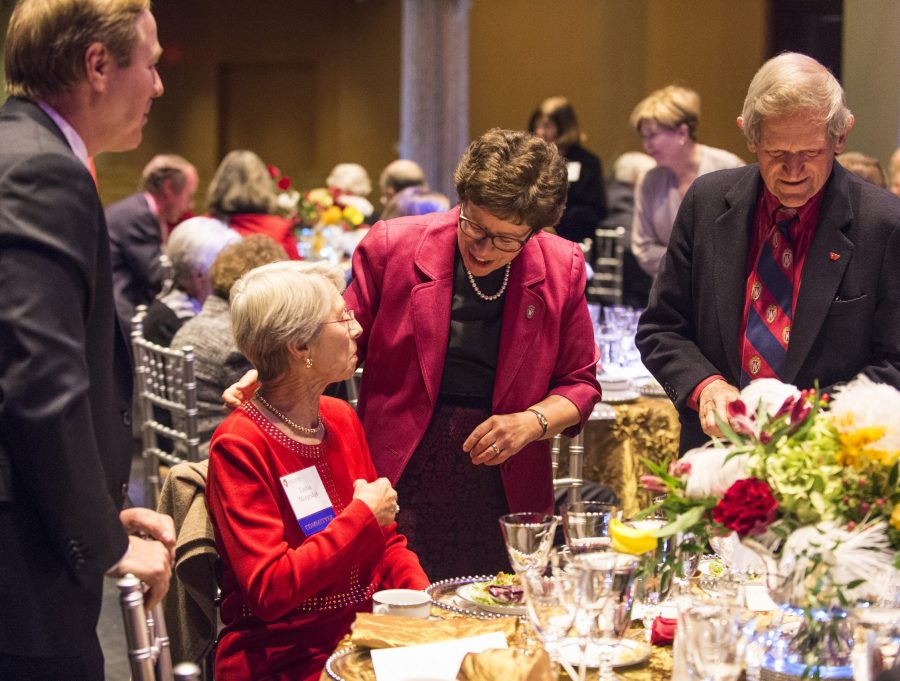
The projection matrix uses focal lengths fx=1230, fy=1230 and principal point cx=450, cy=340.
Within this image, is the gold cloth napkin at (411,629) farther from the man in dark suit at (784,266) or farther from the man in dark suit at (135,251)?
the man in dark suit at (135,251)

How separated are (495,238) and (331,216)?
16.2 ft

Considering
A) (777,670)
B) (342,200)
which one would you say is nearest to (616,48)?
(342,200)

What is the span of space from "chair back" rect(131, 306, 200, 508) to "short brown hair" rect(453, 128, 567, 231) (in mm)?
1511

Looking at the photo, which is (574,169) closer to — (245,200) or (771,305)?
(245,200)

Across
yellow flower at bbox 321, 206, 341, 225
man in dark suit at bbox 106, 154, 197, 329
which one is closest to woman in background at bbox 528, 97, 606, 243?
yellow flower at bbox 321, 206, 341, 225

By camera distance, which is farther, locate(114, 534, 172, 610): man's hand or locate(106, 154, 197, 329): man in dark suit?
locate(106, 154, 197, 329): man in dark suit

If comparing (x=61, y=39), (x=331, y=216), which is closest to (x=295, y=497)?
(x=61, y=39)

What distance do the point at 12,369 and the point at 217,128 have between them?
13.0 m

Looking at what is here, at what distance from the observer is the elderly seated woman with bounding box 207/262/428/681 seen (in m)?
2.15

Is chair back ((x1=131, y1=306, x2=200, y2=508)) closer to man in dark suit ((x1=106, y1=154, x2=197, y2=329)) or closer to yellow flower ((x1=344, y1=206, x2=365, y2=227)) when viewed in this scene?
man in dark suit ((x1=106, y1=154, x2=197, y2=329))

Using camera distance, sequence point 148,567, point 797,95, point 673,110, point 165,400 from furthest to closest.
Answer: point 673,110 → point 165,400 → point 797,95 → point 148,567

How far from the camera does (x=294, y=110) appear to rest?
570 inches

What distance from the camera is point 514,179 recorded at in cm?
252

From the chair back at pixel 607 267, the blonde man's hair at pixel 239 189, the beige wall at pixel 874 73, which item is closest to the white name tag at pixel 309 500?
the blonde man's hair at pixel 239 189
